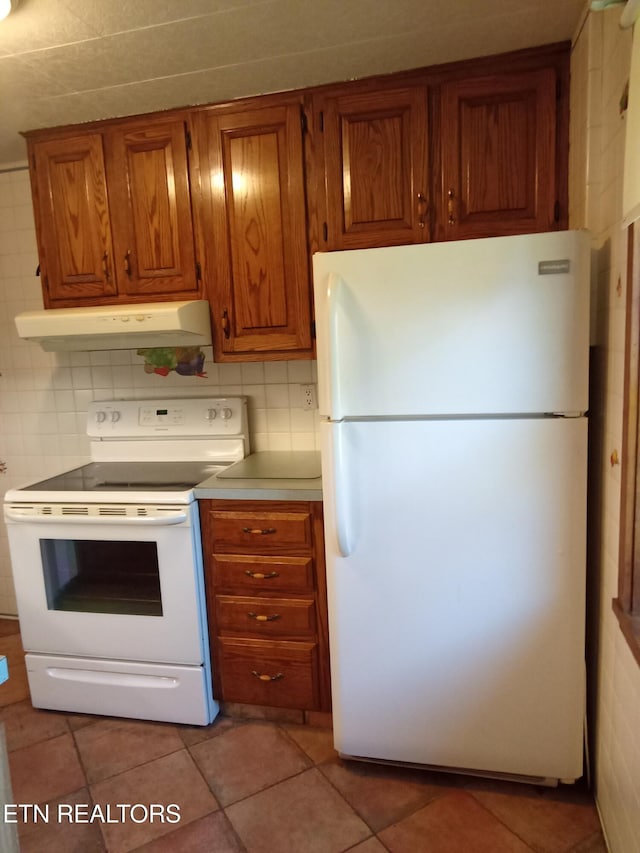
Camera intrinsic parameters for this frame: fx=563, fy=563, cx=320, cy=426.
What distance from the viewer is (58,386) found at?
2.73 meters

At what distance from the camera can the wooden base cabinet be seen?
1942mm

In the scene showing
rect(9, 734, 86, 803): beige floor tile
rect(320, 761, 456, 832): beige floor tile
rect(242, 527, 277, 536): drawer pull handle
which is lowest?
rect(9, 734, 86, 803): beige floor tile

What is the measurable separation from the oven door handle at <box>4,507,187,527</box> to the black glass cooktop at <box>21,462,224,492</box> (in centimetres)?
10

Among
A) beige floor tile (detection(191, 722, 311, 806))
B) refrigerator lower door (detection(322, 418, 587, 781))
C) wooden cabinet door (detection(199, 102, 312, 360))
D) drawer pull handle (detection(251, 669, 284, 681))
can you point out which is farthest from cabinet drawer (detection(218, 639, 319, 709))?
wooden cabinet door (detection(199, 102, 312, 360))

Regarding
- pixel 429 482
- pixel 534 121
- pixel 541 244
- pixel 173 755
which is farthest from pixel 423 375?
pixel 173 755

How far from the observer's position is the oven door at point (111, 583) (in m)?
1.98

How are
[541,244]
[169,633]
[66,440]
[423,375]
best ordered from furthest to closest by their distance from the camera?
1. [66,440]
2. [169,633]
3. [423,375]
4. [541,244]

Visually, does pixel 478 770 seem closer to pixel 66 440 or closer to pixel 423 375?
pixel 423 375

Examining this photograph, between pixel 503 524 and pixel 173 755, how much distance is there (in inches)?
54.4

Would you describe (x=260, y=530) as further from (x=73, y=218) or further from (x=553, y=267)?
(x=73, y=218)

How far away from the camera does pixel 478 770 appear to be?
1.71 meters

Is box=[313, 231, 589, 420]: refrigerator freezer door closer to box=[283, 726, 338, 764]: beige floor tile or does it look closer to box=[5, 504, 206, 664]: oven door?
box=[5, 504, 206, 664]: oven door

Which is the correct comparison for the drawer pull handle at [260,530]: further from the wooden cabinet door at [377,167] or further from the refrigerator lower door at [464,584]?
the wooden cabinet door at [377,167]

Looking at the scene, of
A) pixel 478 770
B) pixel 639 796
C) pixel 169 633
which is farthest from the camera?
pixel 169 633
